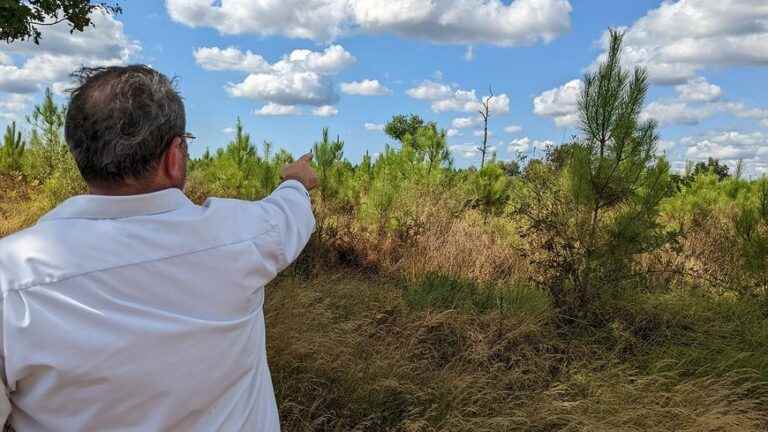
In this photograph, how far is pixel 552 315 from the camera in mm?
5246

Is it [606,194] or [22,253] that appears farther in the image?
[606,194]

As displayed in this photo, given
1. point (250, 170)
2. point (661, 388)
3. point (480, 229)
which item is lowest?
point (661, 388)

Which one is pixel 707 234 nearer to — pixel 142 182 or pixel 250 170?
pixel 250 170

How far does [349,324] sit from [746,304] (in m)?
3.62

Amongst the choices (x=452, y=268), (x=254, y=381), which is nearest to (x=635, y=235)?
(x=452, y=268)

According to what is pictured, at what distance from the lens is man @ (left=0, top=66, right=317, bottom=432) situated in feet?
3.62

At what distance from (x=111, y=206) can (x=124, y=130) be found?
0.15 meters

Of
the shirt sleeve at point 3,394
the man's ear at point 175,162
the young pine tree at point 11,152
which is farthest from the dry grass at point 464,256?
the young pine tree at point 11,152

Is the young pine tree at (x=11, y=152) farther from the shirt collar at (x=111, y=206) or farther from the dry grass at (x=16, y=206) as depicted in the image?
the shirt collar at (x=111, y=206)

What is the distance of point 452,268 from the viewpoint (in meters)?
6.91

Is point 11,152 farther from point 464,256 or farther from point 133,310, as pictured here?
point 133,310

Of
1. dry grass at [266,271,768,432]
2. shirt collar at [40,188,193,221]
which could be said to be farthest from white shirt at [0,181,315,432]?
dry grass at [266,271,768,432]

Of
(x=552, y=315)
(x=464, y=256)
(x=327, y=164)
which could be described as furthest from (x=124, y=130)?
(x=327, y=164)

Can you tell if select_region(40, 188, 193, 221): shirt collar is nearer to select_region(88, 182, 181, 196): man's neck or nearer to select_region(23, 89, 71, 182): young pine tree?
select_region(88, 182, 181, 196): man's neck
